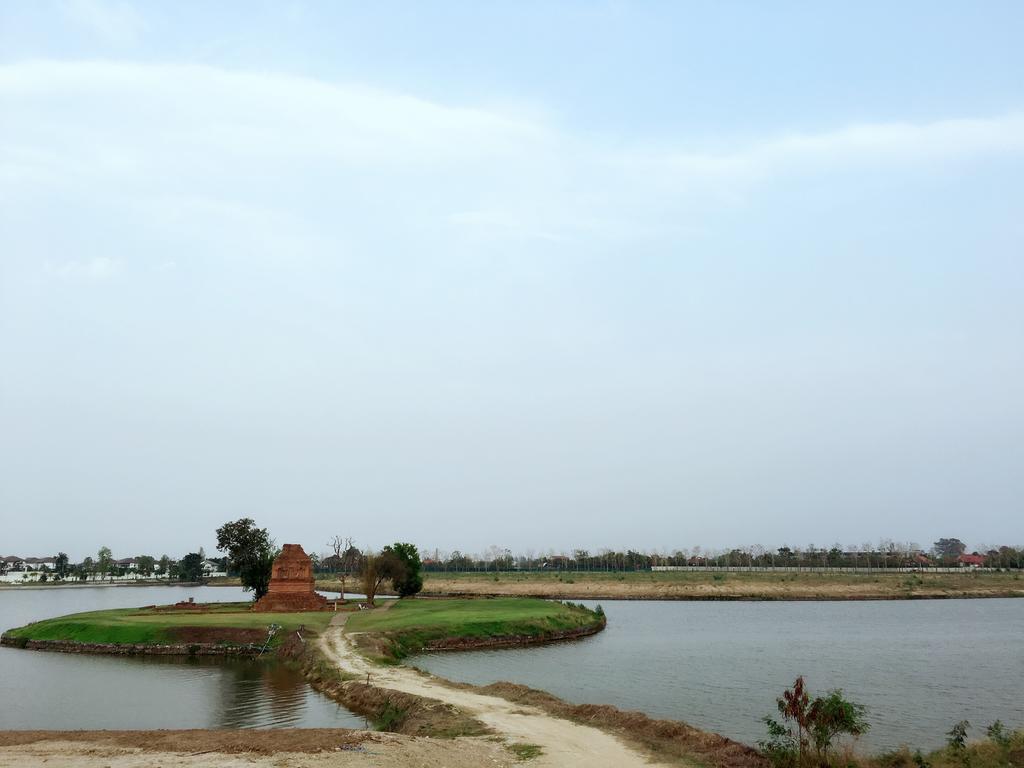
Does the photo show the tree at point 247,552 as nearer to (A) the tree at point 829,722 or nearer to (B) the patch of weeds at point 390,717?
(B) the patch of weeds at point 390,717

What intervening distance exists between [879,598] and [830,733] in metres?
99.2

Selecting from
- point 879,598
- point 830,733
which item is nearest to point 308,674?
point 830,733

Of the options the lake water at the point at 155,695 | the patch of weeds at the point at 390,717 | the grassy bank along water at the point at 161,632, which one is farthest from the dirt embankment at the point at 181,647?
the patch of weeds at the point at 390,717

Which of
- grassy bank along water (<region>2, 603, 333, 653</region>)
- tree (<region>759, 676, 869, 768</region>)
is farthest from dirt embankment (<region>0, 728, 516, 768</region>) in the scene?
grassy bank along water (<region>2, 603, 333, 653</region>)

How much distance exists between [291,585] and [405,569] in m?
19.4

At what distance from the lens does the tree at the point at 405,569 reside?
280 feet

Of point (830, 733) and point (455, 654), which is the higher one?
point (830, 733)

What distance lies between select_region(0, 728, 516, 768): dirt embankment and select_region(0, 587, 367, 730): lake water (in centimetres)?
462

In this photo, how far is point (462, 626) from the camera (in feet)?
184

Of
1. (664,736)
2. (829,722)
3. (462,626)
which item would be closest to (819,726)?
(829,722)

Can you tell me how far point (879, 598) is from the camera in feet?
349

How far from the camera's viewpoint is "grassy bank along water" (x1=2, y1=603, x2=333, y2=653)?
169 feet

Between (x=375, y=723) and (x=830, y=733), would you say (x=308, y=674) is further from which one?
(x=830, y=733)

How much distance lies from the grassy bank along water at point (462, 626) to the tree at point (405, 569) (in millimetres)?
13595
